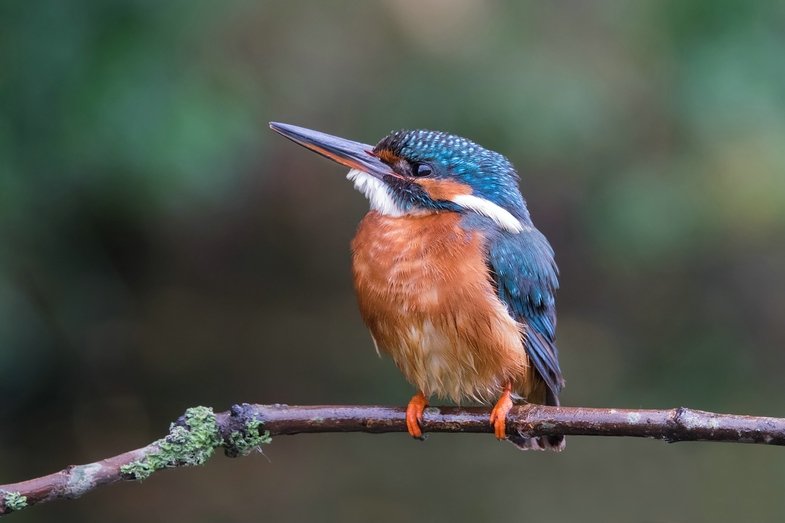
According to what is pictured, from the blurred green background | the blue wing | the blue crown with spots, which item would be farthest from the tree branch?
the blurred green background

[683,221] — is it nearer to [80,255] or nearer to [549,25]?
[549,25]

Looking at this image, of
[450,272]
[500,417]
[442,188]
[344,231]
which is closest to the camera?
[500,417]

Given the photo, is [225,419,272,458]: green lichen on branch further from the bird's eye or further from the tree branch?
the bird's eye

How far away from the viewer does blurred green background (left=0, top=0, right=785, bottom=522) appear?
433cm

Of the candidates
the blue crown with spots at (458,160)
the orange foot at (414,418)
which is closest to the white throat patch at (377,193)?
the blue crown with spots at (458,160)

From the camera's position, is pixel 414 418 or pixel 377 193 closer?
pixel 414 418

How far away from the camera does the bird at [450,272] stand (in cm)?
280

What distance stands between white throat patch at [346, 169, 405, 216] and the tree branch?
636 mm

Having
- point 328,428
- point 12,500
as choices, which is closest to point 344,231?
point 328,428

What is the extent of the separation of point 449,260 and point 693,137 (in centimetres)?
252

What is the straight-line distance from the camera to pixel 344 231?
6430 millimetres

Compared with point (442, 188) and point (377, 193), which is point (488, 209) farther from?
point (377, 193)

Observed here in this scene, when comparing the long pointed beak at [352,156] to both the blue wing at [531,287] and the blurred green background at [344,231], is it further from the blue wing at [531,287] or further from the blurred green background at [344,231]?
the blurred green background at [344,231]

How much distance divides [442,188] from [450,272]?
30 centimetres
